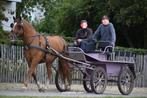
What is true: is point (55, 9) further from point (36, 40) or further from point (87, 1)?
point (36, 40)

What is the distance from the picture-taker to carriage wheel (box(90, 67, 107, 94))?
60.2 ft

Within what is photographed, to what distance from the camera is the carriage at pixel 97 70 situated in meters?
18.6

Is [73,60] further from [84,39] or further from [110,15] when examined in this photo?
[110,15]

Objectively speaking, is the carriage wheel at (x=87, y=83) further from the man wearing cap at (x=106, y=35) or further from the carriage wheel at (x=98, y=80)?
the man wearing cap at (x=106, y=35)

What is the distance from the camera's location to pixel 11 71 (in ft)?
81.0

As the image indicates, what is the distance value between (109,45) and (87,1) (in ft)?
69.0

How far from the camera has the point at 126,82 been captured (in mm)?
19562

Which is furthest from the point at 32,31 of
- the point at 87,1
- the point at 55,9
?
the point at 55,9

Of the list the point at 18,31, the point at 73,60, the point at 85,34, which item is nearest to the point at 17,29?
the point at 18,31

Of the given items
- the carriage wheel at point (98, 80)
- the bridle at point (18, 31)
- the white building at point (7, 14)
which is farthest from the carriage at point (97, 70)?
the white building at point (7, 14)

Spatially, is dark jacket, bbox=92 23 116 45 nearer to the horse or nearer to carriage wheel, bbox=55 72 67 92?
the horse

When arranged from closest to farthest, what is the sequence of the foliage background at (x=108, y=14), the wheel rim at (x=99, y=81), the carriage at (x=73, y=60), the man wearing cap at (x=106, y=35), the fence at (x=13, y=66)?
1. the carriage at (x=73, y=60)
2. the wheel rim at (x=99, y=81)
3. the man wearing cap at (x=106, y=35)
4. the fence at (x=13, y=66)
5. the foliage background at (x=108, y=14)

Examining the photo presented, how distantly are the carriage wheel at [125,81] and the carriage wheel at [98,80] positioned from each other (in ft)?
2.45

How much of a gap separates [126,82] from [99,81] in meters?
1.43
